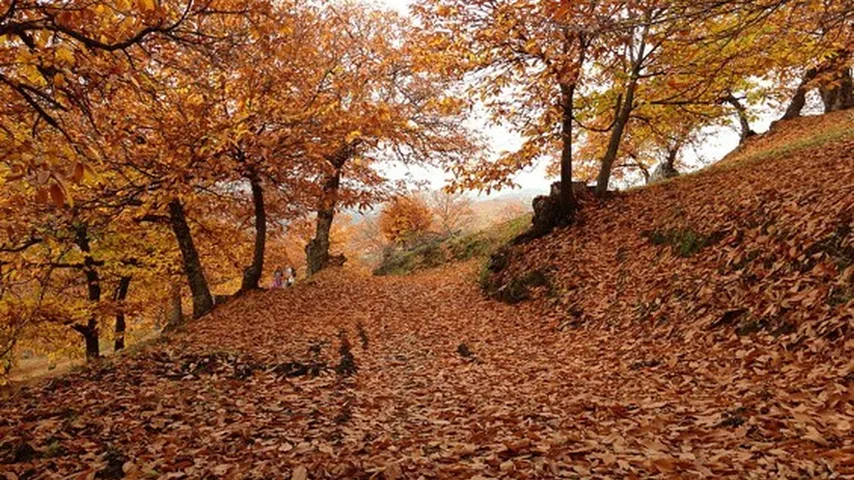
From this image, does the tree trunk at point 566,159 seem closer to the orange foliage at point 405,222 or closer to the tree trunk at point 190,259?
the tree trunk at point 190,259

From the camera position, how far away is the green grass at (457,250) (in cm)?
2225

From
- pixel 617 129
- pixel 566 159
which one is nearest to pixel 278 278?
pixel 566 159

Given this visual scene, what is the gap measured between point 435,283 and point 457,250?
18.8 ft

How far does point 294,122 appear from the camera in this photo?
29.1 feet

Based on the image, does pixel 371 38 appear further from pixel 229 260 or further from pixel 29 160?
pixel 29 160

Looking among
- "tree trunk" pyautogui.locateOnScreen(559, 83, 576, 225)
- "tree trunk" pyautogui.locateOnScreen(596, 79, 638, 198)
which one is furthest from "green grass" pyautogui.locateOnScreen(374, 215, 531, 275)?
"tree trunk" pyautogui.locateOnScreen(559, 83, 576, 225)

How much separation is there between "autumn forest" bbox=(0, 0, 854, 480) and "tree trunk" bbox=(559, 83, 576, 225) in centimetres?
9

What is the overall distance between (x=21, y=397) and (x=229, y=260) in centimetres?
1532

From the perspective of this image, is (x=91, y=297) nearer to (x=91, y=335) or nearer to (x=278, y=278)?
(x=91, y=335)

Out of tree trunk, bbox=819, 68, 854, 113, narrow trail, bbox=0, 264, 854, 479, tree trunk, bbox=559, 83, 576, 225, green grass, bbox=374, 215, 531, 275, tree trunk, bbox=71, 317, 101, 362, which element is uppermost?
tree trunk, bbox=819, 68, 854, 113

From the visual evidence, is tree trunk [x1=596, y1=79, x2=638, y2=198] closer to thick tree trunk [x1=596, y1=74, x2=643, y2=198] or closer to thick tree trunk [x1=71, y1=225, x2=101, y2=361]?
thick tree trunk [x1=596, y1=74, x2=643, y2=198]

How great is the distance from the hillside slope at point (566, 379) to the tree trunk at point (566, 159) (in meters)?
2.15

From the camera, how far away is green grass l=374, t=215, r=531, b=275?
876 inches

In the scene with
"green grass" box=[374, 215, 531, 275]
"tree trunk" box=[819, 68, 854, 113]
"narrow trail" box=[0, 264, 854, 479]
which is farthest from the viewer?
"green grass" box=[374, 215, 531, 275]
